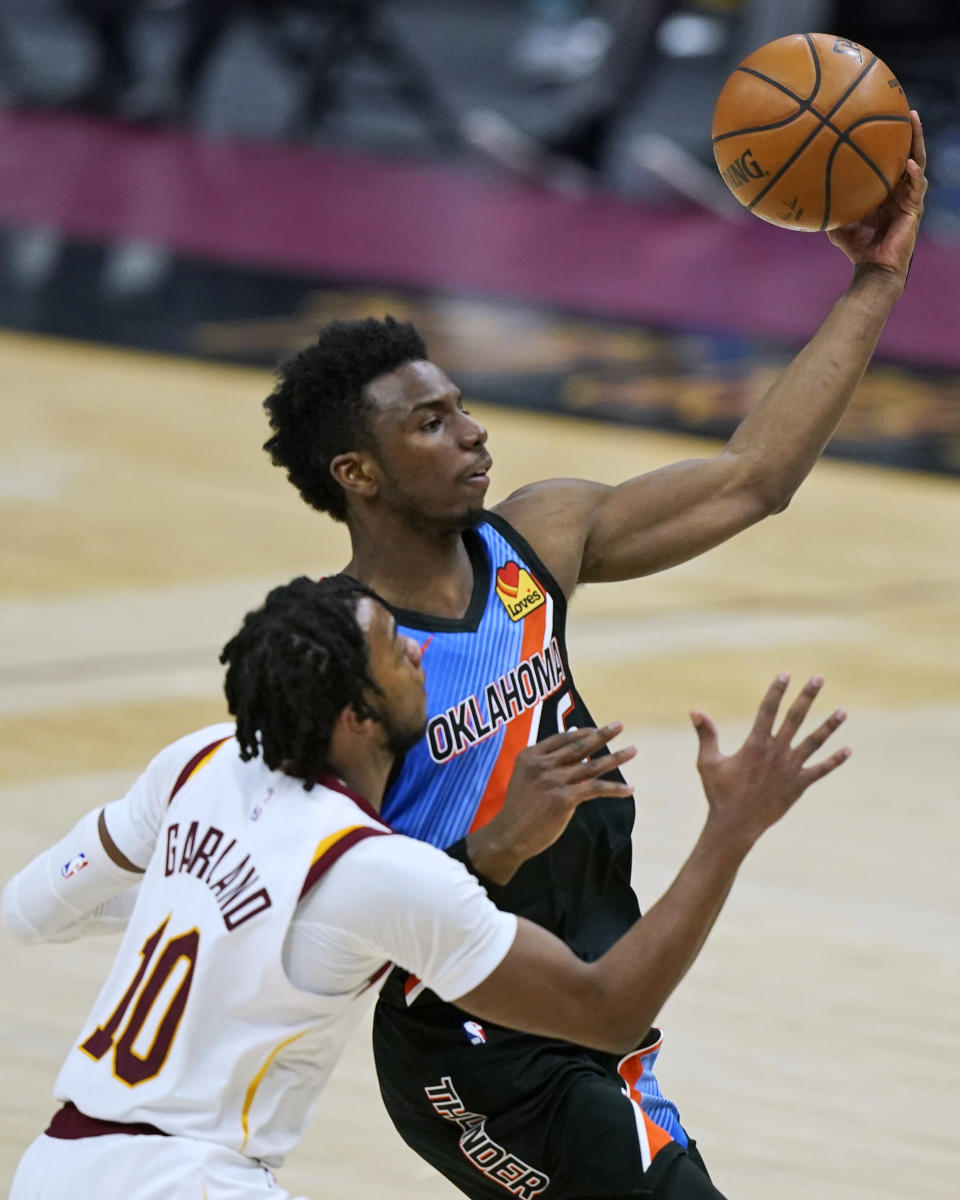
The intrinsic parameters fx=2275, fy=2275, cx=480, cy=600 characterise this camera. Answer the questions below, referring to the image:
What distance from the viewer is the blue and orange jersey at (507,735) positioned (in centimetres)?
354

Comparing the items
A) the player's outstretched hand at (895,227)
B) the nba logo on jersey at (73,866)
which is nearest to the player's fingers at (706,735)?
the nba logo on jersey at (73,866)

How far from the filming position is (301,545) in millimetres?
9461

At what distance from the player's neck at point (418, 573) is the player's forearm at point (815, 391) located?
1.90ft

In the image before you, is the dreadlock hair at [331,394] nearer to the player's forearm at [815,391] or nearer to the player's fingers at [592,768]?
the player's forearm at [815,391]

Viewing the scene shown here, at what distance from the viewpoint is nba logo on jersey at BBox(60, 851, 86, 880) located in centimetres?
335

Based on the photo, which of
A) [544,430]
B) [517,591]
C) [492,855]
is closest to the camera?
[492,855]

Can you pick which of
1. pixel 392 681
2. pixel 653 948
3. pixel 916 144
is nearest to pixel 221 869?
pixel 392 681

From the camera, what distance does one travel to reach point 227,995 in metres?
2.93

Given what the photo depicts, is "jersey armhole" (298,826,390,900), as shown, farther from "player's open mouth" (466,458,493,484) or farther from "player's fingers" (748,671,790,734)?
"player's open mouth" (466,458,493,484)

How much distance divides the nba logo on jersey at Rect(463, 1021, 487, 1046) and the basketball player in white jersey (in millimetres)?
500

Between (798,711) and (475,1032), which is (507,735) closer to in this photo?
(475,1032)

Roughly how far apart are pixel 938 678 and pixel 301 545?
9.07ft

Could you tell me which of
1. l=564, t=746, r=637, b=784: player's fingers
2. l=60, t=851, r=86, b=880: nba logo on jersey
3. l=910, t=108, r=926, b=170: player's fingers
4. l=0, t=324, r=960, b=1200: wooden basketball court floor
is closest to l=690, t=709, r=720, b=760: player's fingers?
l=564, t=746, r=637, b=784: player's fingers

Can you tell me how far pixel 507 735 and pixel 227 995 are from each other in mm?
837
